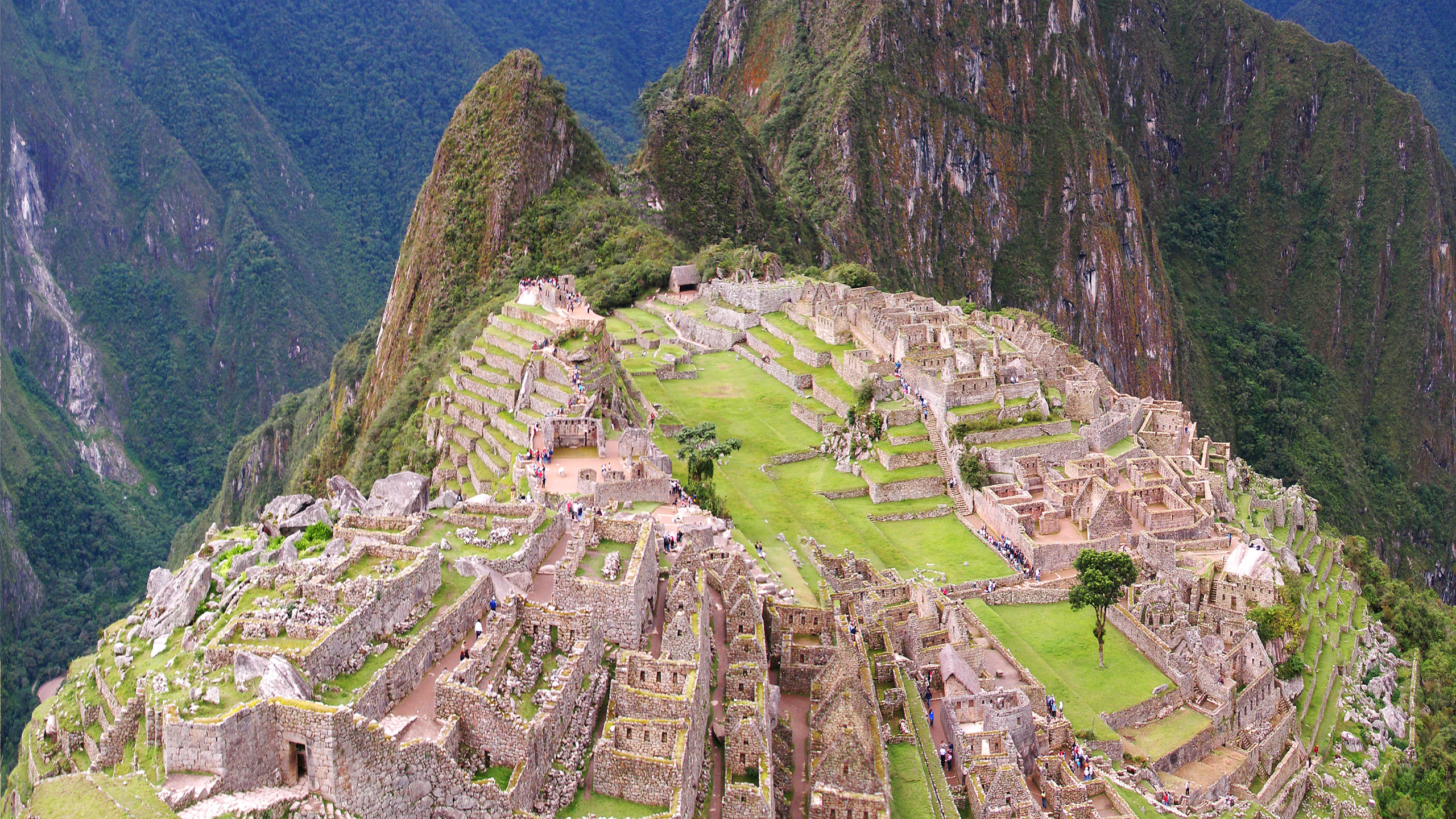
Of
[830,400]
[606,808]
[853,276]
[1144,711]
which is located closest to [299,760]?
[606,808]

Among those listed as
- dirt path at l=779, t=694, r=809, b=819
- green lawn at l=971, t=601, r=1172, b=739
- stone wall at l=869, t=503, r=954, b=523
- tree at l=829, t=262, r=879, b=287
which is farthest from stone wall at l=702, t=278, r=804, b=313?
dirt path at l=779, t=694, r=809, b=819

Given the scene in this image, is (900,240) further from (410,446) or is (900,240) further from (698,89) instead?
(410,446)

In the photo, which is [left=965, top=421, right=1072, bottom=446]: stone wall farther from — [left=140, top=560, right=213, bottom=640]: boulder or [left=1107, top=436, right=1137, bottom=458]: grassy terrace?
[left=140, top=560, right=213, bottom=640]: boulder

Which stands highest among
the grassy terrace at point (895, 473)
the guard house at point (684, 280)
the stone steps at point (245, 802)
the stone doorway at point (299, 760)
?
the guard house at point (684, 280)

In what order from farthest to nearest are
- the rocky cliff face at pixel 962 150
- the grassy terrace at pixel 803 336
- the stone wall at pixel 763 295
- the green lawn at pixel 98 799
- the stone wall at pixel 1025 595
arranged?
the rocky cliff face at pixel 962 150
the stone wall at pixel 763 295
the grassy terrace at pixel 803 336
the stone wall at pixel 1025 595
the green lawn at pixel 98 799

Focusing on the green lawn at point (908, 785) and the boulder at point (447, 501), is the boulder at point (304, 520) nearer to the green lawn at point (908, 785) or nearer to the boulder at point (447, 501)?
the boulder at point (447, 501)

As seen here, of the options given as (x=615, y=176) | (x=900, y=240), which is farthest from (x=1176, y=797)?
(x=900, y=240)

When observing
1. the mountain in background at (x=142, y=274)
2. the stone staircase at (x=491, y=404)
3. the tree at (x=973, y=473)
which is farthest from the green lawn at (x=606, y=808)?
the mountain in background at (x=142, y=274)
